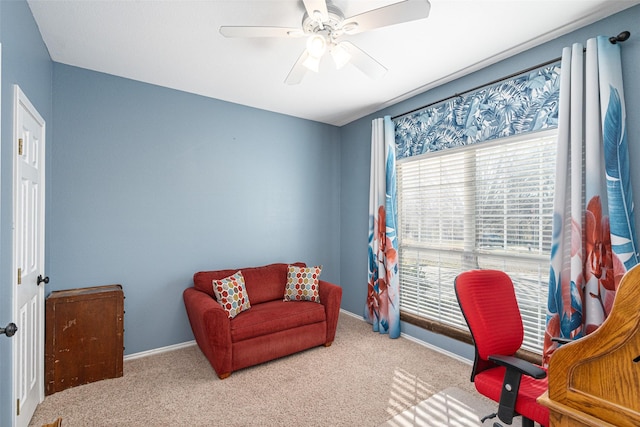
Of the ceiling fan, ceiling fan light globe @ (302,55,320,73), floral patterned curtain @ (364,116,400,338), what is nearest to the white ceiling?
the ceiling fan

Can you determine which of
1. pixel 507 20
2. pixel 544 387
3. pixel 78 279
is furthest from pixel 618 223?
pixel 78 279

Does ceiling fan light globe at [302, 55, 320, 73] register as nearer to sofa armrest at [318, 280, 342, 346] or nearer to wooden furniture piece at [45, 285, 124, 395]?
sofa armrest at [318, 280, 342, 346]

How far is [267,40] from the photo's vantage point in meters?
2.39

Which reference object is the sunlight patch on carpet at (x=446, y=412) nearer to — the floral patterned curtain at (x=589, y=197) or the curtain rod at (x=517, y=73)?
the floral patterned curtain at (x=589, y=197)

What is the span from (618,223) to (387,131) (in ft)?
7.50

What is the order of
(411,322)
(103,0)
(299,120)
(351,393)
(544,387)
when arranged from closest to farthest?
(544,387)
(103,0)
(351,393)
(411,322)
(299,120)

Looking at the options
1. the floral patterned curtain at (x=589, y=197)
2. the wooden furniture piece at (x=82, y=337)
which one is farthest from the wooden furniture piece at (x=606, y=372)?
the wooden furniture piece at (x=82, y=337)

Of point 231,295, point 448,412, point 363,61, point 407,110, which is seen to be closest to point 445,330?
point 448,412

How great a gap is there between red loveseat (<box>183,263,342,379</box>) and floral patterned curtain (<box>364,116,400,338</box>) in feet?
2.21

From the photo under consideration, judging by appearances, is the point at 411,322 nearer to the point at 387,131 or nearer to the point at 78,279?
the point at 387,131

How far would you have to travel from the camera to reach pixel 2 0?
1.55m

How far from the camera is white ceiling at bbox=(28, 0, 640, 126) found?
2023 millimetres

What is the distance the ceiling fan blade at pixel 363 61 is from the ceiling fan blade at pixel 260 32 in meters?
0.35

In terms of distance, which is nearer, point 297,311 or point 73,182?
point 73,182
